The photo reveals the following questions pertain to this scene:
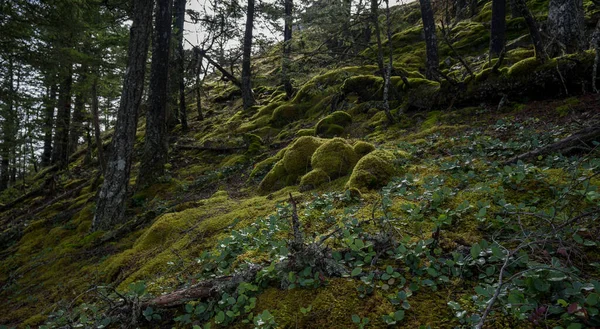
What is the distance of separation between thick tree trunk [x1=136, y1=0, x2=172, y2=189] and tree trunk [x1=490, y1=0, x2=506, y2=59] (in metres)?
10.5

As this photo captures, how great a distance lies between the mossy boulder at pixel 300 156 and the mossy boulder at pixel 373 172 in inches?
65.2

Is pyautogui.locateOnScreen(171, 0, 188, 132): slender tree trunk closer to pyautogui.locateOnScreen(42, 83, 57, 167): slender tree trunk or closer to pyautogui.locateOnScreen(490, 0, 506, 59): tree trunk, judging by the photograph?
pyautogui.locateOnScreen(42, 83, 57, 167): slender tree trunk

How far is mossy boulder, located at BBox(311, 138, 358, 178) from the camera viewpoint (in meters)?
5.49

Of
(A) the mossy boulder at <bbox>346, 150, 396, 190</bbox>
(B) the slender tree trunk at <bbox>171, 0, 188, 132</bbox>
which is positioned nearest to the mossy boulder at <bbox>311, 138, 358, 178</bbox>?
(A) the mossy boulder at <bbox>346, 150, 396, 190</bbox>

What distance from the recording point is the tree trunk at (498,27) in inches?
420

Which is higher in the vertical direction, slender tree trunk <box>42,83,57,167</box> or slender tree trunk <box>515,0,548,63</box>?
slender tree trunk <box>42,83,57,167</box>

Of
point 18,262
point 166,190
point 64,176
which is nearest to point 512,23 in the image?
point 166,190

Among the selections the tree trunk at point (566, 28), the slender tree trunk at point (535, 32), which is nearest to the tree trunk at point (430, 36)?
the tree trunk at point (566, 28)

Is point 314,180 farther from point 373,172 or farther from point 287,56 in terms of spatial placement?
point 287,56

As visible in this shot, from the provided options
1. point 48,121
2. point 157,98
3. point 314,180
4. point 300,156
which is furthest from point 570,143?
point 48,121

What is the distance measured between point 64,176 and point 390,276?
17254mm

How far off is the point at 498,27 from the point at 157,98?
36.9 ft

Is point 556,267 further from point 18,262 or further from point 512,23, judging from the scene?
point 512,23

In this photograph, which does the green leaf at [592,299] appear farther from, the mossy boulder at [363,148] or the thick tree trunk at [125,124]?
the thick tree trunk at [125,124]
